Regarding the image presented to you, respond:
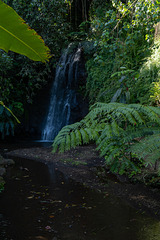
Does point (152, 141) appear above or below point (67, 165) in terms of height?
above

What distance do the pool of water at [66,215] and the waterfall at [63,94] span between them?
5736 mm

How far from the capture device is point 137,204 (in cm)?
362

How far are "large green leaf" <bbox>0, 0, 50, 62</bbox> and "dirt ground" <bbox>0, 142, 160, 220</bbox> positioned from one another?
3.12 meters

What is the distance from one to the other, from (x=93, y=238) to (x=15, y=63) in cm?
972

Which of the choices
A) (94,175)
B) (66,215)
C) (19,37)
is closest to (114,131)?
(19,37)

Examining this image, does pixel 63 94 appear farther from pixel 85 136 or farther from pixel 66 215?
pixel 85 136

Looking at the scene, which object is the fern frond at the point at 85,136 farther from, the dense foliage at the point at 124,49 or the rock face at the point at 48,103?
the rock face at the point at 48,103

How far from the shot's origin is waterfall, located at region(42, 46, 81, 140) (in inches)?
401

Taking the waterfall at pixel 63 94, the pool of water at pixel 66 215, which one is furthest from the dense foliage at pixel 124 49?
the pool of water at pixel 66 215

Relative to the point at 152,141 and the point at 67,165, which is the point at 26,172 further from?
the point at 152,141

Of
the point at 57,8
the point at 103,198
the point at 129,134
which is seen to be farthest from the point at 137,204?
the point at 57,8

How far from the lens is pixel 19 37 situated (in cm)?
84

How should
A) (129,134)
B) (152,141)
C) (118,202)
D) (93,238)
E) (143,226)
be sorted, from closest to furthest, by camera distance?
(152,141), (129,134), (93,238), (143,226), (118,202)

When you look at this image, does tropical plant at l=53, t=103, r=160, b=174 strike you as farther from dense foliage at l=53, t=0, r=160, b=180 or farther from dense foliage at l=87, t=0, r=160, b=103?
dense foliage at l=87, t=0, r=160, b=103
